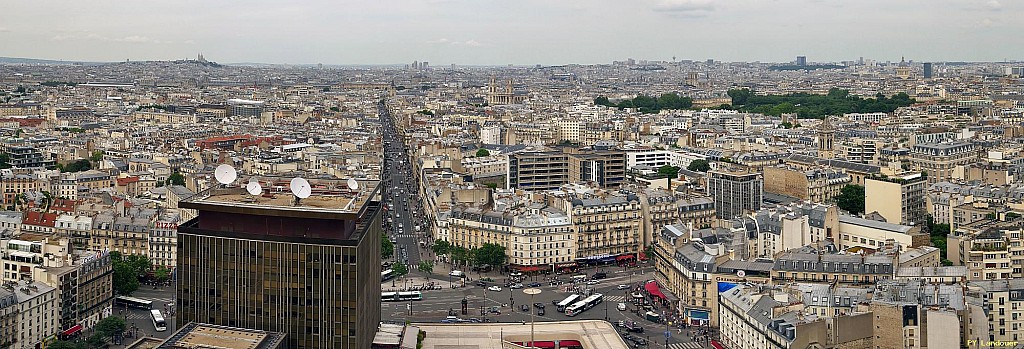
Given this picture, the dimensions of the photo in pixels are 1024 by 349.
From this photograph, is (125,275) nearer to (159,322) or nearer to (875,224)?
(159,322)

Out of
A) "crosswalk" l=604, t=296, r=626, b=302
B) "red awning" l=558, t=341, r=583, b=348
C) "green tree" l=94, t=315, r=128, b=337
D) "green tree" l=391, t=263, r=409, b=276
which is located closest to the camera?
"green tree" l=94, t=315, r=128, b=337

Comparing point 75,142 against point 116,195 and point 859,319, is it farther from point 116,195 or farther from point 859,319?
point 859,319

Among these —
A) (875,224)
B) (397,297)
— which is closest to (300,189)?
(397,297)

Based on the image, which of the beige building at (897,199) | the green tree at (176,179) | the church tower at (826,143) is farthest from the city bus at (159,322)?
the church tower at (826,143)

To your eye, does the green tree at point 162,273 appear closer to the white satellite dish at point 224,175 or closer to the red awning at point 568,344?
the white satellite dish at point 224,175

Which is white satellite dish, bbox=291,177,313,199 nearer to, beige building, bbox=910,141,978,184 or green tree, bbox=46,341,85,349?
green tree, bbox=46,341,85,349

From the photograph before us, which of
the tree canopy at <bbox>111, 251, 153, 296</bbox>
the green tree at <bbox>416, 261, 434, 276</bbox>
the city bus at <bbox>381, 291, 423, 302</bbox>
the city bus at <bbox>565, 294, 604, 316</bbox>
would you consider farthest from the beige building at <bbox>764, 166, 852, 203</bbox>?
the tree canopy at <bbox>111, 251, 153, 296</bbox>

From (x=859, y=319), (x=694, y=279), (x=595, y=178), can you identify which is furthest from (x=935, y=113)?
(x=859, y=319)
